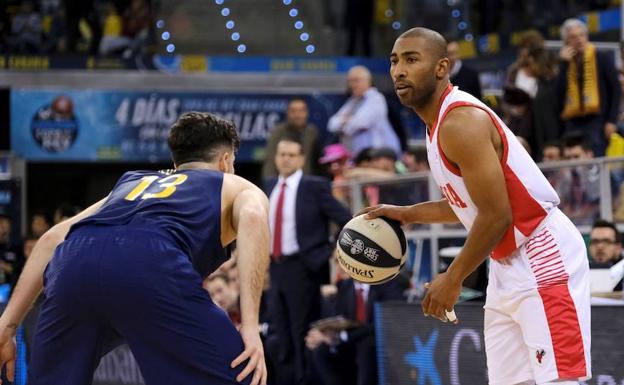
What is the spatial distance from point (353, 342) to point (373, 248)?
4.44 m

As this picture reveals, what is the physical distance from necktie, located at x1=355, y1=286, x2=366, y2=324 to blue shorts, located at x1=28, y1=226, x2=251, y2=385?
19.4 feet

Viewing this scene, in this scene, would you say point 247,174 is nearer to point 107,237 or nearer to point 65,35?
point 65,35

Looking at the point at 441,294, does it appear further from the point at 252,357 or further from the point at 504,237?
the point at 252,357

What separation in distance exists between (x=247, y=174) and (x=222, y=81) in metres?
2.05

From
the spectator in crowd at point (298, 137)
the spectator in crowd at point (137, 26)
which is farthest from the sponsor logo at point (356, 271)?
the spectator in crowd at point (137, 26)

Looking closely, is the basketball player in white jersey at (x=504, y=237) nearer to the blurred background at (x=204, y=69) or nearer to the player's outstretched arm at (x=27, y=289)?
the player's outstretched arm at (x=27, y=289)

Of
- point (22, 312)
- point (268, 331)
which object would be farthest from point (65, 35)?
point (22, 312)

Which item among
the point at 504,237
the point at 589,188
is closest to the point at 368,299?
the point at 589,188

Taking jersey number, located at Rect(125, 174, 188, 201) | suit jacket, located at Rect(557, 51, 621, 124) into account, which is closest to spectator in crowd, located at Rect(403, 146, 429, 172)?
suit jacket, located at Rect(557, 51, 621, 124)

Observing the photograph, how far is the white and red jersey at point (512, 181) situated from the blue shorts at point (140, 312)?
1170 millimetres

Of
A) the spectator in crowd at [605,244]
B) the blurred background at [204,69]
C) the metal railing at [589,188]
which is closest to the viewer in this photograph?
the spectator in crowd at [605,244]

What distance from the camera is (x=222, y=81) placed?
20.0 meters

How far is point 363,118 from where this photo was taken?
13258 millimetres

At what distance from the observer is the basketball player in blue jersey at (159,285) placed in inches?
176
